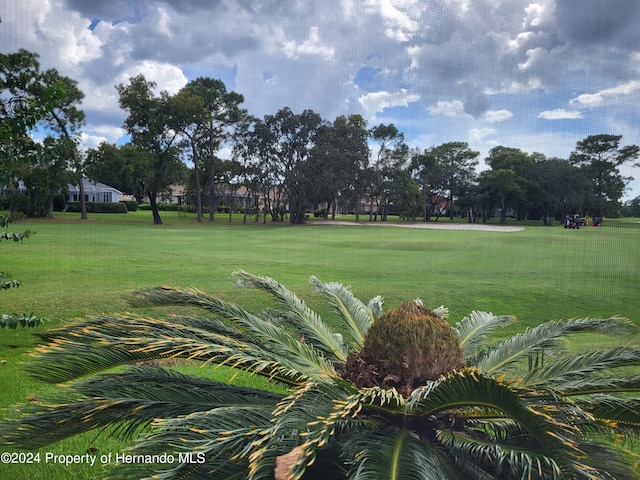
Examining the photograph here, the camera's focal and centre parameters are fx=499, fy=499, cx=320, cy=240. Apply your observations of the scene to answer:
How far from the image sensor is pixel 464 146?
20.9 meters

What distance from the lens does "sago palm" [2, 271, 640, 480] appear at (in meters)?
1.89

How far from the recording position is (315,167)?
1086 inches

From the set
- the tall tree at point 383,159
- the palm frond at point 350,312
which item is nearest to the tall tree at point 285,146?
the tall tree at point 383,159

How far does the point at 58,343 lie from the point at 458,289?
909 centimetres

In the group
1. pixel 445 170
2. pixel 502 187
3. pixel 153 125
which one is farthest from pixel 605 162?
pixel 153 125

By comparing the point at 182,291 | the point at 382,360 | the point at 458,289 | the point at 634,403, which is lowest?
the point at 458,289

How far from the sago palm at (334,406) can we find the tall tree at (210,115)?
23.3 meters

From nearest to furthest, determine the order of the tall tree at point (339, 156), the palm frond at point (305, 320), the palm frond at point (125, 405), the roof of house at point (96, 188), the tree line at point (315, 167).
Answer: the palm frond at point (125, 405), the palm frond at point (305, 320), the tree line at point (315, 167), the tall tree at point (339, 156), the roof of house at point (96, 188)

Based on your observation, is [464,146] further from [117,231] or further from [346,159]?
[117,231]

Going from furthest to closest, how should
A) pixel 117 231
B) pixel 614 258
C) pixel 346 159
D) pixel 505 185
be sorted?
pixel 346 159, pixel 117 231, pixel 505 185, pixel 614 258

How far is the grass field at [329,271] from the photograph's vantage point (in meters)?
8.05

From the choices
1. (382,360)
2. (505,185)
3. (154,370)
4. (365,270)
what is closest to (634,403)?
(382,360)

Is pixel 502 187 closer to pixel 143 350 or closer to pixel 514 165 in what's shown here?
pixel 514 165

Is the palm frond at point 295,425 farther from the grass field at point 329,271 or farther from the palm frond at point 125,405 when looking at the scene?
the grass field at point 329,271
